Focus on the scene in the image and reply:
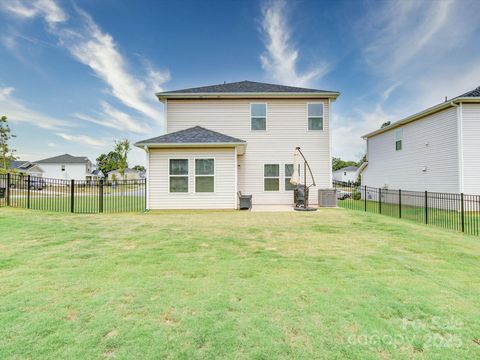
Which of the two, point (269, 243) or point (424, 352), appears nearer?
point (424, 352)

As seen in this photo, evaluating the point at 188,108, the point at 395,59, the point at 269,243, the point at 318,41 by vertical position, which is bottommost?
the point at 269,243

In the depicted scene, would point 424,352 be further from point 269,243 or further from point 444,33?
point 444,33

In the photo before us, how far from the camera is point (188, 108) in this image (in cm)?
1355

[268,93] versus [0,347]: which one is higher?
[268,93]

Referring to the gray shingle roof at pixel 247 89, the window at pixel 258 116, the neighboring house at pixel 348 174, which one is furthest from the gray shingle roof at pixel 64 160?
the neighboring house at pixel 348 174

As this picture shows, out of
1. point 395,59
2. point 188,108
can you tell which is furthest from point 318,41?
point 188,108

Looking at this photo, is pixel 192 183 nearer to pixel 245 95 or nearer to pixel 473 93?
pixel 245 95

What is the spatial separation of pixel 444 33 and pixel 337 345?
20.6 meters

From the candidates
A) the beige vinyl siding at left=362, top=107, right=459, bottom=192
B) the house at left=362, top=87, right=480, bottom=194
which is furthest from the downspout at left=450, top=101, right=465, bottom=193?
the beige vinyl siding at left=362, top=107, right=459, bottom=192

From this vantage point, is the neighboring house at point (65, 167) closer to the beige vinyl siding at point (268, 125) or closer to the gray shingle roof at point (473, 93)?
the beige vinyl siding at point (268, 125)

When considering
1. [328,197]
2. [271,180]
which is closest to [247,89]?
[271,180]

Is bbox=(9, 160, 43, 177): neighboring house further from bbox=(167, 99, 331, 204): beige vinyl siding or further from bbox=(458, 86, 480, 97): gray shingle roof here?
bbox=(458, 86, 480, 97): gray shingle roof

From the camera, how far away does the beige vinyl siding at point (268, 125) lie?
44.3 ft

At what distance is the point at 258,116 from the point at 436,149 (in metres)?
10.7
